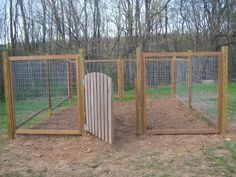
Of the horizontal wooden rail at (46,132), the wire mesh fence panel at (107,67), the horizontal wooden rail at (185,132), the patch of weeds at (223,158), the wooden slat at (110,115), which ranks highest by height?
the wire mesh fence panel at (107,67)

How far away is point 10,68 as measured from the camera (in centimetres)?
623

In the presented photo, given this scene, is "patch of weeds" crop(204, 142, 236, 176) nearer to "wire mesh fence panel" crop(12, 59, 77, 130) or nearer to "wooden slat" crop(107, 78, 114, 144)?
"wooden slat" crop(107, 78, 114, 144)

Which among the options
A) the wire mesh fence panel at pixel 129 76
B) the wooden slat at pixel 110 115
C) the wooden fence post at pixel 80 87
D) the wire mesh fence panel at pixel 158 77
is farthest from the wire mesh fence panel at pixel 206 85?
the wire mesh fence panel at pixel 129 76

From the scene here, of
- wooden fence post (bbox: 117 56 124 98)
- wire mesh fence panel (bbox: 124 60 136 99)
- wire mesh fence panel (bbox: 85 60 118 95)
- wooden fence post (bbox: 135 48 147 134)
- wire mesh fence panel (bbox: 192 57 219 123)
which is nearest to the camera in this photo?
wooden fence post (bbox: 135 48 147 134)

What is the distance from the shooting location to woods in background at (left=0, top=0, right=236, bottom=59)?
1658cm

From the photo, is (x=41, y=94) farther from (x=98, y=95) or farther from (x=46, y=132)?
(x=98, y=95)

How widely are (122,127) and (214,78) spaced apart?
2238mm

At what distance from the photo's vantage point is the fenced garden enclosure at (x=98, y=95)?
6.03m

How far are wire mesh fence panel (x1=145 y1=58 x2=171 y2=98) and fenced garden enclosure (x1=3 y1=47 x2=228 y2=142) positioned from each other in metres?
0.03

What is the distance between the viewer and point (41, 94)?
24.5ft

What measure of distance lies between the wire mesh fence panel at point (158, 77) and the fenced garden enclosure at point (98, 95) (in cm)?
3

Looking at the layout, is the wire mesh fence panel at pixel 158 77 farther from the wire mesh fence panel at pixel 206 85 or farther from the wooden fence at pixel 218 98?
the wooden fence at pixel 218 98

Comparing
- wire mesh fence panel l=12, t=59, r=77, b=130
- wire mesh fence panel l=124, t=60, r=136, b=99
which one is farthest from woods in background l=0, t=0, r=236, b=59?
wire mesh fence panel l=12, t=59, r=77, b=130

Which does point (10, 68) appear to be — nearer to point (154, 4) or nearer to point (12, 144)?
point (12, 144)
